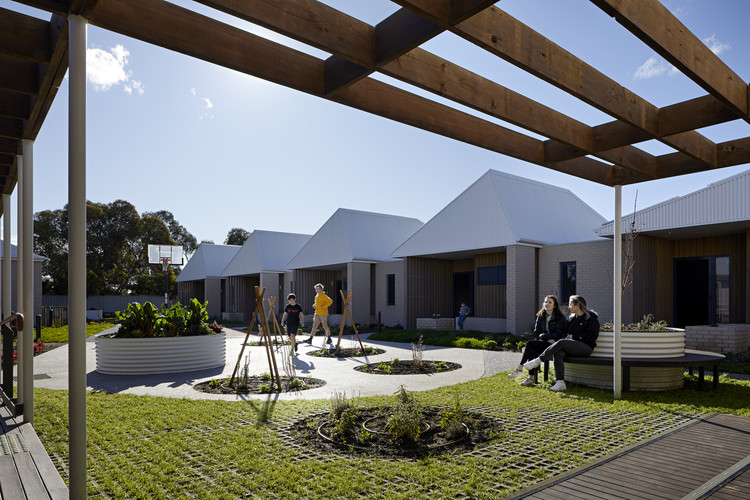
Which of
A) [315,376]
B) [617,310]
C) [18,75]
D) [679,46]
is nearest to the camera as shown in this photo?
[679,46]

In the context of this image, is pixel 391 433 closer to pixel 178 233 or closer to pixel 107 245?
pixel 107 245

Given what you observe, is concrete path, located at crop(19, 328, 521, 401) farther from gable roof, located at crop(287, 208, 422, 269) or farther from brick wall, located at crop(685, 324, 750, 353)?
gable roof, located at crop(287, 208, 422, 269)

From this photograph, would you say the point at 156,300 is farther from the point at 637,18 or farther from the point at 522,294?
A: the point at 637,18

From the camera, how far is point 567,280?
57.7ft

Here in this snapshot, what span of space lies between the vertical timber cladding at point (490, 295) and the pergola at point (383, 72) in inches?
574

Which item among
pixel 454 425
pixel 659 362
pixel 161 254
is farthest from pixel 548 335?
pixel 161 254

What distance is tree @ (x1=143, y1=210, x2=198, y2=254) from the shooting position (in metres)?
60.0

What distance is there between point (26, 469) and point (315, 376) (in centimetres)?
622

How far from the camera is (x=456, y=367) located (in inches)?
445

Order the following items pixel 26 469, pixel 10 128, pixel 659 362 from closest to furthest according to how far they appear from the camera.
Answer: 1. pixel 26 469
2. pixel 10 128
3. pixel 659 362

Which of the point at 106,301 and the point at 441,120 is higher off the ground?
the point at 441,120

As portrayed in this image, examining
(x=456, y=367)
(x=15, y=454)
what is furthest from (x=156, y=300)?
(x=15, y=454)

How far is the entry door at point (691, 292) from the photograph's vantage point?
17.5 meters

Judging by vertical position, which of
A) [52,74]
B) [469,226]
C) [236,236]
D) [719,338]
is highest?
[236,236]
